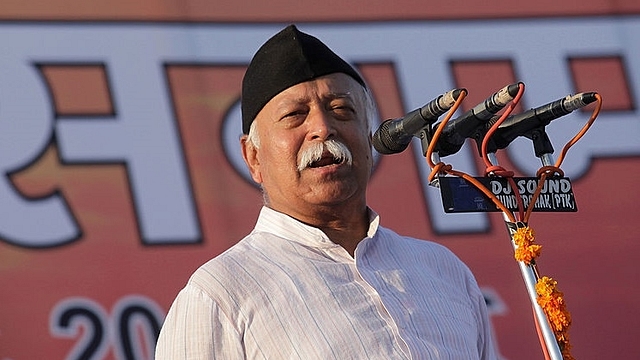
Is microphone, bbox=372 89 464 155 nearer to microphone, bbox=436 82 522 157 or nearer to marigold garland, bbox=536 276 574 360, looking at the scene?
microphone, bbox=436 82 522 157

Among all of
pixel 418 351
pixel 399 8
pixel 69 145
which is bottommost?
pixel 418 351

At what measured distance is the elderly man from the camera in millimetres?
1463

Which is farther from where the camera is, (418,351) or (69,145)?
(69,145)

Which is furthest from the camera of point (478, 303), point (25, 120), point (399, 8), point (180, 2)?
point (399, 8)

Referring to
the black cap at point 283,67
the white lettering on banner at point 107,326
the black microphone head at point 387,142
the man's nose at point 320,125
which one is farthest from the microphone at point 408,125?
the white lettering on banner at point 107,326

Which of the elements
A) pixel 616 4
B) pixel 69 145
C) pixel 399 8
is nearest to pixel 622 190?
pixel 616 4

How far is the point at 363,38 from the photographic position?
2777mm

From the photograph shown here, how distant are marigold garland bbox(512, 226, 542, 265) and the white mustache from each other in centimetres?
31

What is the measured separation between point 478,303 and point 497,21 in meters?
1.38

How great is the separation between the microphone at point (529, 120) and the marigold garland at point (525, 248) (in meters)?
0.15

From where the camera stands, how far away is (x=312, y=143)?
1582 mm

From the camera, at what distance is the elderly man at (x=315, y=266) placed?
4.80ft

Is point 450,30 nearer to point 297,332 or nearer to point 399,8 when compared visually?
point 399,8

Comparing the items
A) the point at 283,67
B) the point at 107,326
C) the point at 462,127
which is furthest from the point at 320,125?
the point at 107,326
